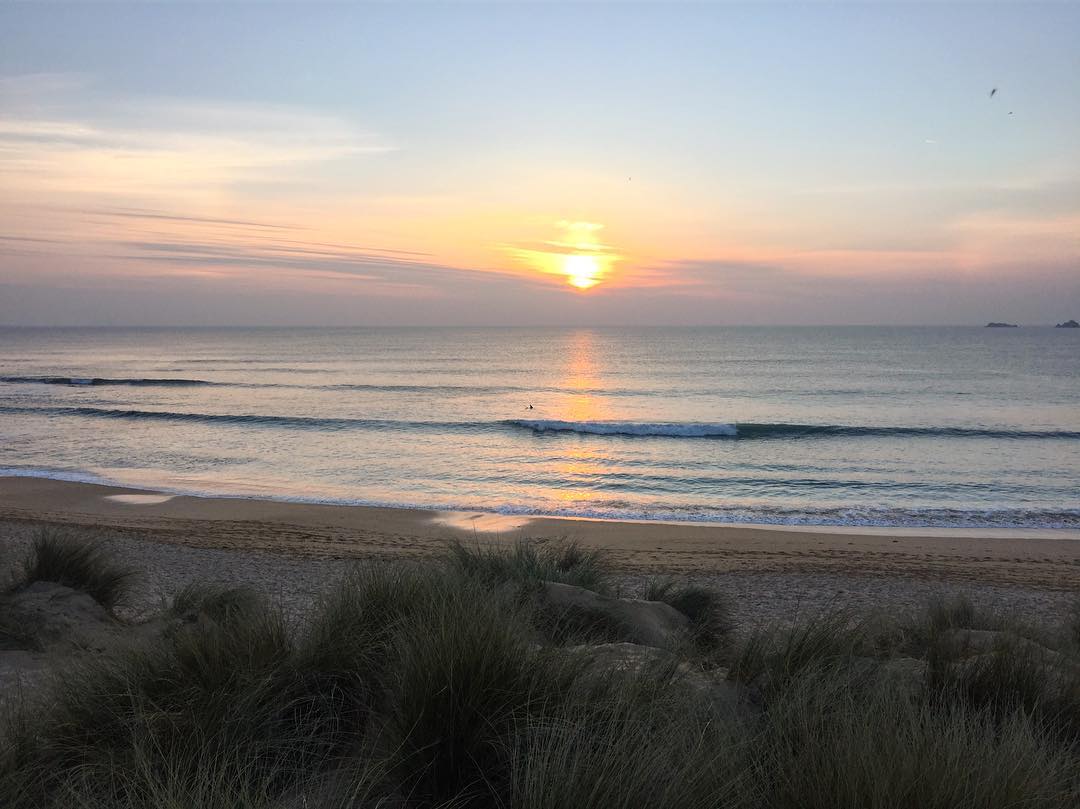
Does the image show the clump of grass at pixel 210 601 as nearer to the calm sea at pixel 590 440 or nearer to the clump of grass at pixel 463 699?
the clump of grass at pixel 463 699

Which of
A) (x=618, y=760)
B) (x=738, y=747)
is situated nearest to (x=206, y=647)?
(x=618, y=760)

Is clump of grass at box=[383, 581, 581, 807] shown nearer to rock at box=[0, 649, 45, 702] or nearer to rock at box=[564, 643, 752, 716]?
rock at box=[564, 643, 752, 716]

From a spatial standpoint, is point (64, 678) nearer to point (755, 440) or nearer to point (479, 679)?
point (479, 679)

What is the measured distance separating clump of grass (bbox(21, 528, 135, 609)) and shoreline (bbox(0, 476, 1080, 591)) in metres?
5.67

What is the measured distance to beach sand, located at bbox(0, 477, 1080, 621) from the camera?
11.4 metres

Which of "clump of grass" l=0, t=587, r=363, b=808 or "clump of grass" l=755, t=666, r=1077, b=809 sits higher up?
"clump of grass" l=755, t=666, r=1077, b=809

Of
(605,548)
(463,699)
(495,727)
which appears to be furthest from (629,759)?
(605,548)

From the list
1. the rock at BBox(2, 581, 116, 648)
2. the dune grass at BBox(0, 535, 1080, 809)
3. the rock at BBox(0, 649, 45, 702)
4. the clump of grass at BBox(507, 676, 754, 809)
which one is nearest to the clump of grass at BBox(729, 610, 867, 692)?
the dune grass at BBox(0, 535, 1080, 809)

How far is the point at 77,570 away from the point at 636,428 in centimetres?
2937

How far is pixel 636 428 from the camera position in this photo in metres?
35.9

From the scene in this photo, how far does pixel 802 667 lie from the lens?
4.41 metres

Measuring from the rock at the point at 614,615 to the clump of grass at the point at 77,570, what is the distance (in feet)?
15.7

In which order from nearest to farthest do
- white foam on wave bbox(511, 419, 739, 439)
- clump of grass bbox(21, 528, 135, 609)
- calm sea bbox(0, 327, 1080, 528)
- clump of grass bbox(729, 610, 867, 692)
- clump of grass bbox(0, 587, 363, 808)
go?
clump of grass bbox(0, 587, 363, 808) < clump of grass bbox(729, 610, 867, 692) < clump of grass bbox(21, 528, 135, 609) < calm sea bbox(0, 327, 1080, 528) < white foam on wave bbox(511, 419, 739, 439)

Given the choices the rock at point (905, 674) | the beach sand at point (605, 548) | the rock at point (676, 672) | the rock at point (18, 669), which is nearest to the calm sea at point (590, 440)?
the beach sand at point (605, 548)
